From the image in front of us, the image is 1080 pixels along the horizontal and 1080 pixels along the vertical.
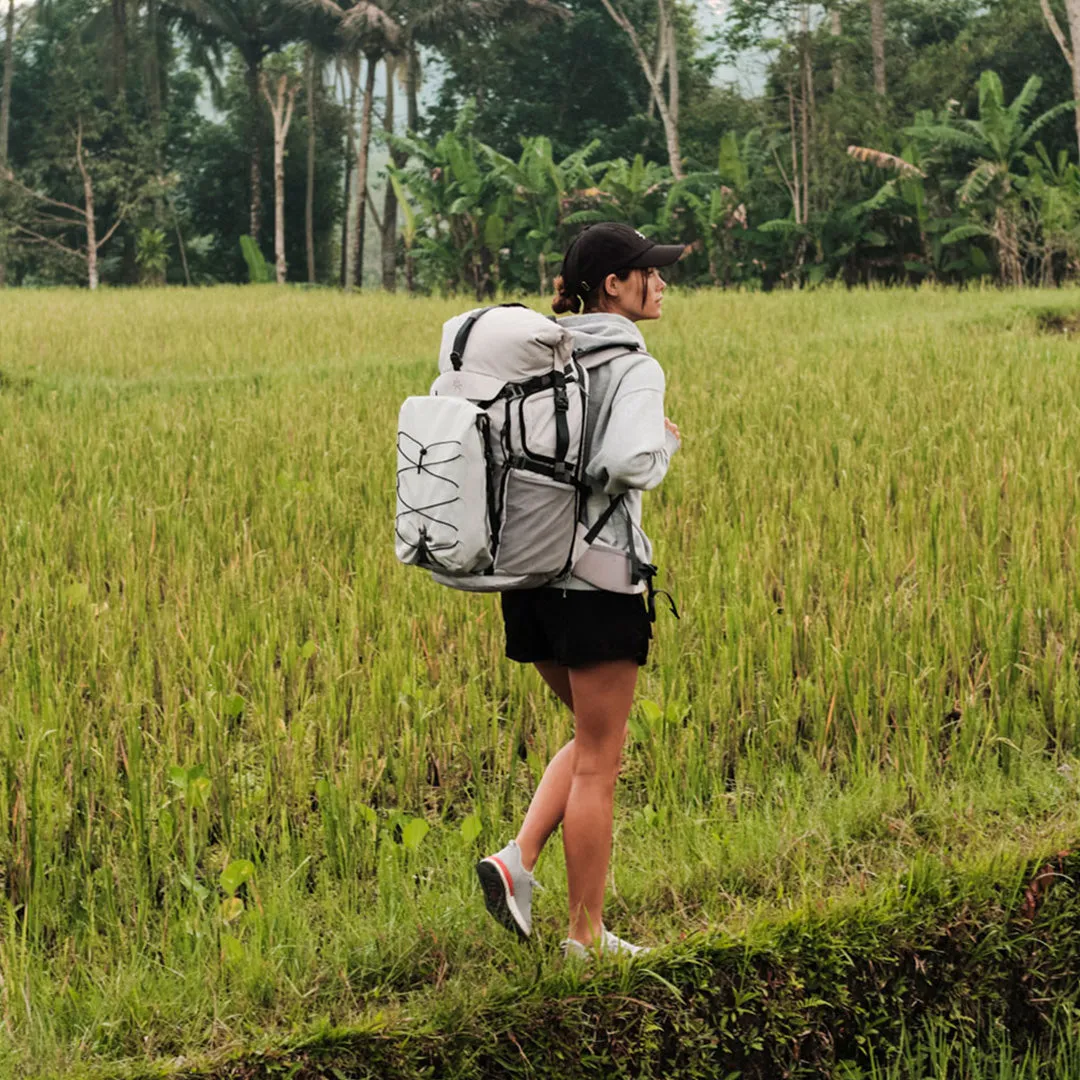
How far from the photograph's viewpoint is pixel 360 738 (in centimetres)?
293

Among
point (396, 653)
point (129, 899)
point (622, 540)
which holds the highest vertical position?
point (622, 540)

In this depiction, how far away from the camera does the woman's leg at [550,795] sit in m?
2.26

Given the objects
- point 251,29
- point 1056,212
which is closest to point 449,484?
point 1056,212

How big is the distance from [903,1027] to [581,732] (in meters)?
0.79

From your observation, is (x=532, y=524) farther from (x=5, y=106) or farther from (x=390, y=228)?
(x=5, y=106)

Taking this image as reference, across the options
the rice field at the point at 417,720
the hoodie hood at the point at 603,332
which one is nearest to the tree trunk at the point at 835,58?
the rice field at the point at 417,720

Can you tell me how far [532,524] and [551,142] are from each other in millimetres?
21930

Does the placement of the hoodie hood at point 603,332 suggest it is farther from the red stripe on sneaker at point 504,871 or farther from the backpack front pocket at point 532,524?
the red stripe on sneaker at point 504,871

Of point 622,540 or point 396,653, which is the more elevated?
point 622,540

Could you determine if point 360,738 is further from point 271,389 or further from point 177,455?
point 271,389

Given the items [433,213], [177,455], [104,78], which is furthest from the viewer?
[104,78]

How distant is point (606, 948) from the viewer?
7.14 feet

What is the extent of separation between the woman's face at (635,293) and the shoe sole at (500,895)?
3.07 feet

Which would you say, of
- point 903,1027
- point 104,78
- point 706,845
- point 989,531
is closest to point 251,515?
point 989,531
